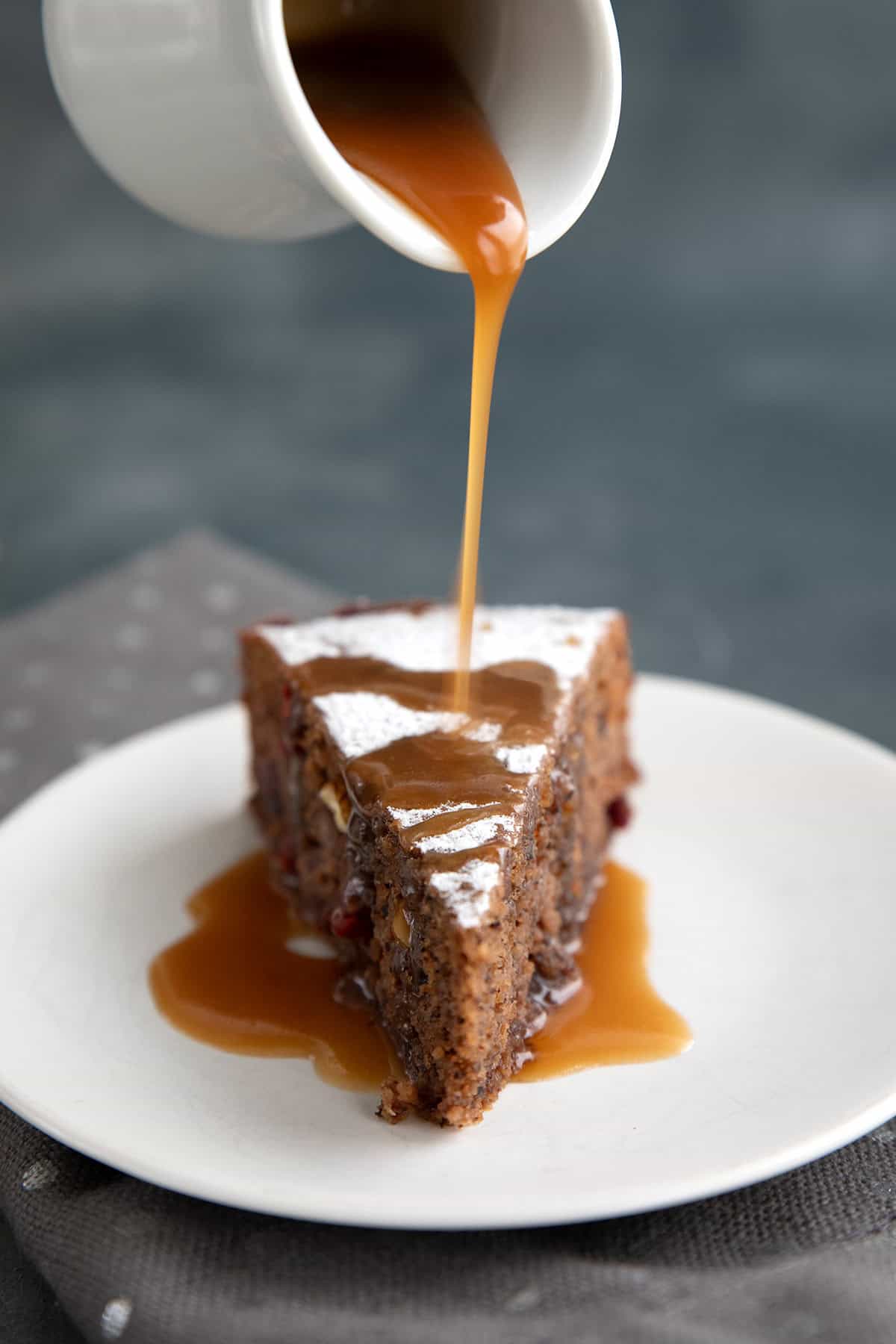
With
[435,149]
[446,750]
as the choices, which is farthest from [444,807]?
[435,149]

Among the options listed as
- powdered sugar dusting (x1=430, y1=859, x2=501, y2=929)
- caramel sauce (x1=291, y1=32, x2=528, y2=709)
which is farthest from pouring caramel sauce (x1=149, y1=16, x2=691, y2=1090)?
powdered sugar dusting (x1=430, y1=859, x2=501, y2=929)

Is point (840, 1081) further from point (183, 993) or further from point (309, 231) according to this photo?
point (309, 231)

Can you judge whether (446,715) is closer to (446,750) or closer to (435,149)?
(446,750)

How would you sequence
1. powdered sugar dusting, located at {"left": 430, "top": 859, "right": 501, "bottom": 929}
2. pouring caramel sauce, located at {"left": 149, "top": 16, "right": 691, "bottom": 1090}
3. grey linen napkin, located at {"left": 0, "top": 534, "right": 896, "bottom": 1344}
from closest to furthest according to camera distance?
1. grey linen napkin, located at {"left": 0, "top": 534, "right": 896, "bottom": 1344}
2. powdered sugar dusting, located at {"left": 430, "top": 859, "right": 501, "bottom": 929}
3. pouring caramel sauce, located at {"left": 149, "top": 16, "right": 691, "bottom": 1090}

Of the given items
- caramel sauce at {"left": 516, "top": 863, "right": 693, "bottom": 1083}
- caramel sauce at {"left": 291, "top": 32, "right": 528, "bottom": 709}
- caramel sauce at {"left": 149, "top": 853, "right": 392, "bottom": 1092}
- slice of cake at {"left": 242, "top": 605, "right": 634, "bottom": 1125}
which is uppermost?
caramel sauce at {"left": 291, "top": 32, "right": 528, "bottom": 709}

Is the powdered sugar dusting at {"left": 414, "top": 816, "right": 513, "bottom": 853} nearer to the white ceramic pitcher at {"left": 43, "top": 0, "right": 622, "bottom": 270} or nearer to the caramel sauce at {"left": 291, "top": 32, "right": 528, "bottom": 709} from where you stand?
the caramel sauce at {"left": 291, "top": 32, "right": 528, "bottom": 709}

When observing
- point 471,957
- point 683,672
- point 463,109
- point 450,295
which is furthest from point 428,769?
point 450,295

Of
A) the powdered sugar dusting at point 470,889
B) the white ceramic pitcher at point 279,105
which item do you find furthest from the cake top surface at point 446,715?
the white ceramic pitcher at point 279,105

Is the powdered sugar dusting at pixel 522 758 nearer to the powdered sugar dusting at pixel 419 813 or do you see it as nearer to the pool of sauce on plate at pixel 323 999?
the powdered sugar dusting at pixel 419 813
